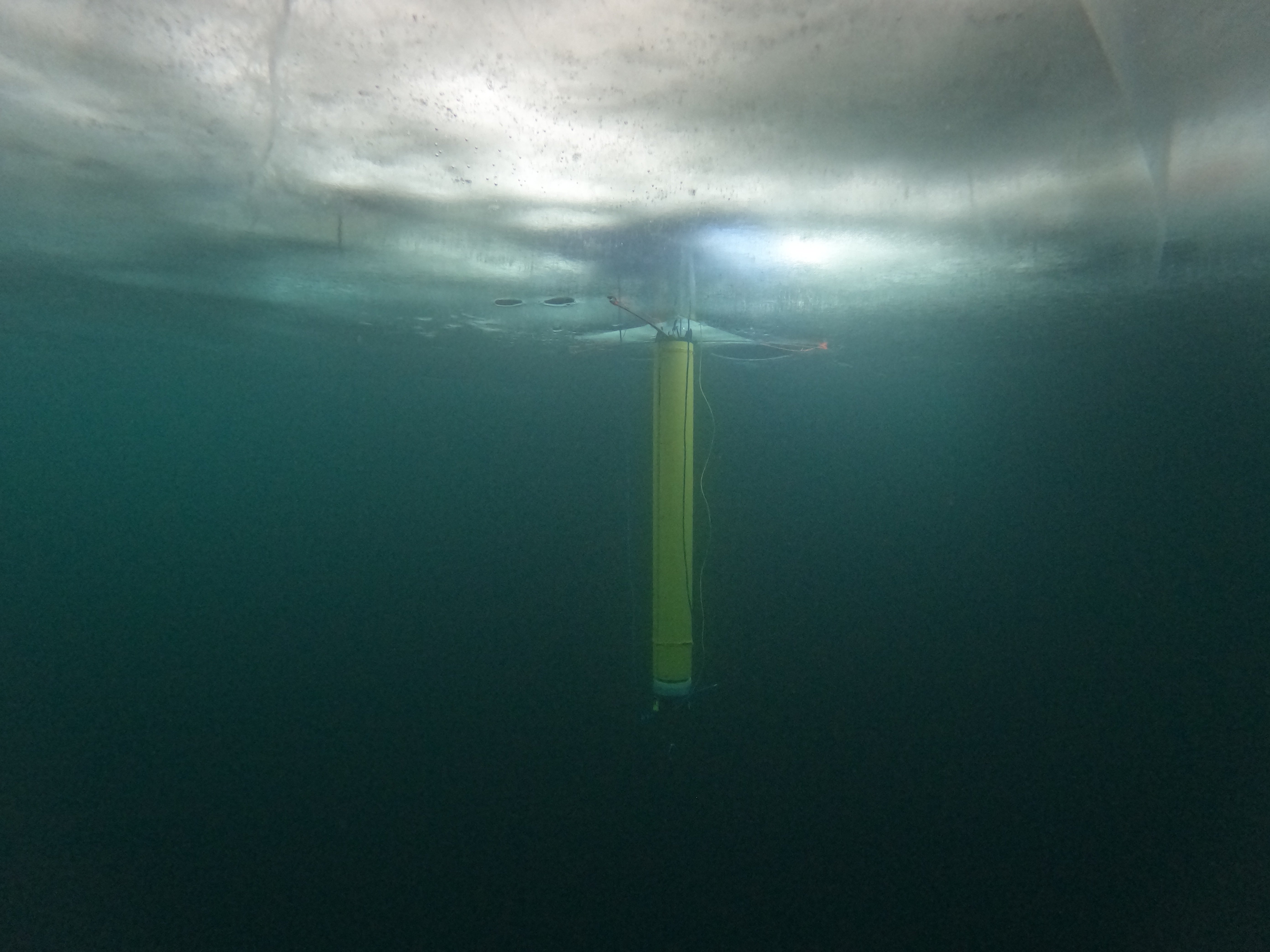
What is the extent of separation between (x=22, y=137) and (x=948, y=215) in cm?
748

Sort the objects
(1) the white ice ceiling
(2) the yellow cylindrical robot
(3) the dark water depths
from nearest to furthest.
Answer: (1) the white ice ceiling
(2) the yellow cylindrical robot
(3) the dark water depths

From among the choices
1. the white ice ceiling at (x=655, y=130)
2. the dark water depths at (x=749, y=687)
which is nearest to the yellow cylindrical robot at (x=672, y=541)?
the white ice ceiling at (x=655, y=130)

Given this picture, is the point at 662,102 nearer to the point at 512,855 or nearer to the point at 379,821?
the point at 512,855

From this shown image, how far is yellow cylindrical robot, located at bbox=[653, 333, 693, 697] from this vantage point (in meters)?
7.46

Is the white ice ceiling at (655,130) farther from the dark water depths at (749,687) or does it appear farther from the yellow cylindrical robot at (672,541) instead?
the dark water depths at (749,687)

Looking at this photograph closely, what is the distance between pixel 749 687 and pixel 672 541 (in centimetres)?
749

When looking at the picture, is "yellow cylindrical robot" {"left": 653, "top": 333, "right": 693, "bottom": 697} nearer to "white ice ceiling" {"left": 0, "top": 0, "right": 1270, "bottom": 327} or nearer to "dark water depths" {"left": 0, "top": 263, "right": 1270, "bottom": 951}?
"white ice ceiling" {"left": 0, "top": 0, "right": 1270, "bottom": 327}

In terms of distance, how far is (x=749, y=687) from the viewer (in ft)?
45.9

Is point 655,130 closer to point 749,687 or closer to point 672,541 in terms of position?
point 672,541

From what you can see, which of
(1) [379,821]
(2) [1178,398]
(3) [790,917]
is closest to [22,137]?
(1) [379,821]

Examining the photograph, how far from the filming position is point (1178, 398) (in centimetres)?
1293

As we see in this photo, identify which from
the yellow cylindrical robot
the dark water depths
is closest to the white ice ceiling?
the yellow cylindrical robot

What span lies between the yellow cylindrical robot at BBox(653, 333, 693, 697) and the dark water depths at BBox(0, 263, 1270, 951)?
4.02m

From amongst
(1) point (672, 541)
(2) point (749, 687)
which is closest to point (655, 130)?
(1) point (672, 541)
